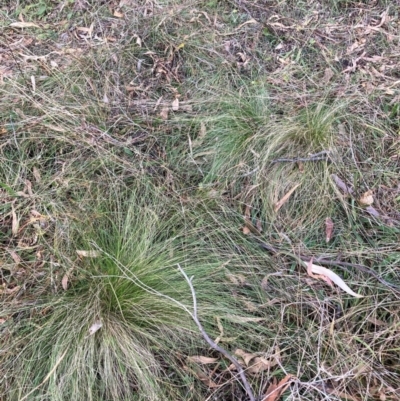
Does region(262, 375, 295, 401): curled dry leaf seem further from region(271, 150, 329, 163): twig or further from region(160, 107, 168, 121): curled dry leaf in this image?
region(160, 107, 168, 121): curled dry leaf

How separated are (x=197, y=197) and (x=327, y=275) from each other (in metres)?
0.64

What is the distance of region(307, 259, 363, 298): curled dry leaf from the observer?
1722 mm

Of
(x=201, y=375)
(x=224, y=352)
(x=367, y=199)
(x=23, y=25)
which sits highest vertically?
(x=23, y=25)

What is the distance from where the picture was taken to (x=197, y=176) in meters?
2.13

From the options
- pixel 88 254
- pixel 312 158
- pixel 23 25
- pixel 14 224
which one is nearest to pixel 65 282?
pixel 88 254

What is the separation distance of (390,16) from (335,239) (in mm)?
1754

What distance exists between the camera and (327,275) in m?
1.75

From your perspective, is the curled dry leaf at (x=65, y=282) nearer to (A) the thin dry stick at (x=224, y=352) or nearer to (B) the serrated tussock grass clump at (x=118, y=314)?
(B) the serrated tussock grass clump at (x=118, y=314)

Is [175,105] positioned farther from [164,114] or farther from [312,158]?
[312,158]

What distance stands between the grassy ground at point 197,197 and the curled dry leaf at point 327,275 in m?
0.03

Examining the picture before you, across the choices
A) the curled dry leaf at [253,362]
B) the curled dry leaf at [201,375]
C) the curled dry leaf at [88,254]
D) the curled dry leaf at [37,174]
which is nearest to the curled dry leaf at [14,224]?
the curled dry leaf at [37,174]

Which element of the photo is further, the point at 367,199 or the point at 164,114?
the point at 164,114

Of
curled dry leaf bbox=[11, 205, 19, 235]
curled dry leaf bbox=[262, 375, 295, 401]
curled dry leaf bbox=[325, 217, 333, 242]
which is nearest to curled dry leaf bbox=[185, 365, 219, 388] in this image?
curled dry leaf bbox=[262, 375, 295, 401]

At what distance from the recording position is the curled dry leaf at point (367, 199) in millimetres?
1949
